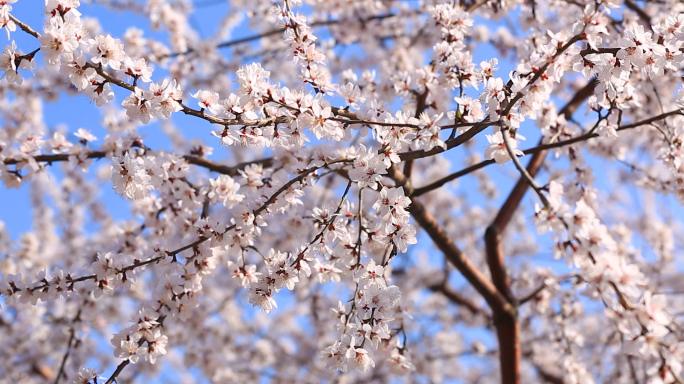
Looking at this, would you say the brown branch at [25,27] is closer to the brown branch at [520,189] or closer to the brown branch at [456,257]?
the brown branch at [456,257]

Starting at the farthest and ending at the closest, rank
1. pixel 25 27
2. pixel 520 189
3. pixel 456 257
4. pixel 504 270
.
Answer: pixel 520 189 < pixel 504 270 < pixel 456 257 < pixel 25 27

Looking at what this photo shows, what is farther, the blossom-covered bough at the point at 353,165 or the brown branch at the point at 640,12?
the brown branch at the point at 640,12

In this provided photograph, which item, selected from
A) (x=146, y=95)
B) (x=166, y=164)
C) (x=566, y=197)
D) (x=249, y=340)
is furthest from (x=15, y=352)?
(x=566, y=197)

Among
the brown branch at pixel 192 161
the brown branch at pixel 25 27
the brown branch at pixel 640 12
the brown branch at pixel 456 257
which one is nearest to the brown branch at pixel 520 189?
the brown branch at pixel 456 257

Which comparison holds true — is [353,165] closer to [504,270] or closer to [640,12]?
[504,270]

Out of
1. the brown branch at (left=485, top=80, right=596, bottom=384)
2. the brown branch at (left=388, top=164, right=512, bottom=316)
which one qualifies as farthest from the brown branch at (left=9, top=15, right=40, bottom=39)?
the brown branch at (left=485, top=80, right=596, bottom=384)

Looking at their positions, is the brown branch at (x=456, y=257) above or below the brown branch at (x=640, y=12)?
below

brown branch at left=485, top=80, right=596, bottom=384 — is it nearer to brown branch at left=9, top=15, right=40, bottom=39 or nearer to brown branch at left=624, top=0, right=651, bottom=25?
brown branch at left=624, top=0, right=651, bottom=25

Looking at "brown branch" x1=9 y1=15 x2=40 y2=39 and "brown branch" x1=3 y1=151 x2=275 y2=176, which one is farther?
"brown branch" x1=3 y1=151 x2=275 y2=176

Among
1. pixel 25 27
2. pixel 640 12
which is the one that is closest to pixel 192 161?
pixel 25 27

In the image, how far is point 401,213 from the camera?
7.05 ft

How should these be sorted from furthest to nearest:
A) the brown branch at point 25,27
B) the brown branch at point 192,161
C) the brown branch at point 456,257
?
1. the brown branch at point 456,257
2. the brown branch at point 192,161
3. the brown branch at point 25,27

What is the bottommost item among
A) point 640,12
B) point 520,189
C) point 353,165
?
point 353,165

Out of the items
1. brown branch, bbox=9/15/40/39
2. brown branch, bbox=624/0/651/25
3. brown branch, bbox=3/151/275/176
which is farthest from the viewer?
brown branch, bbox=624/0/651/25
